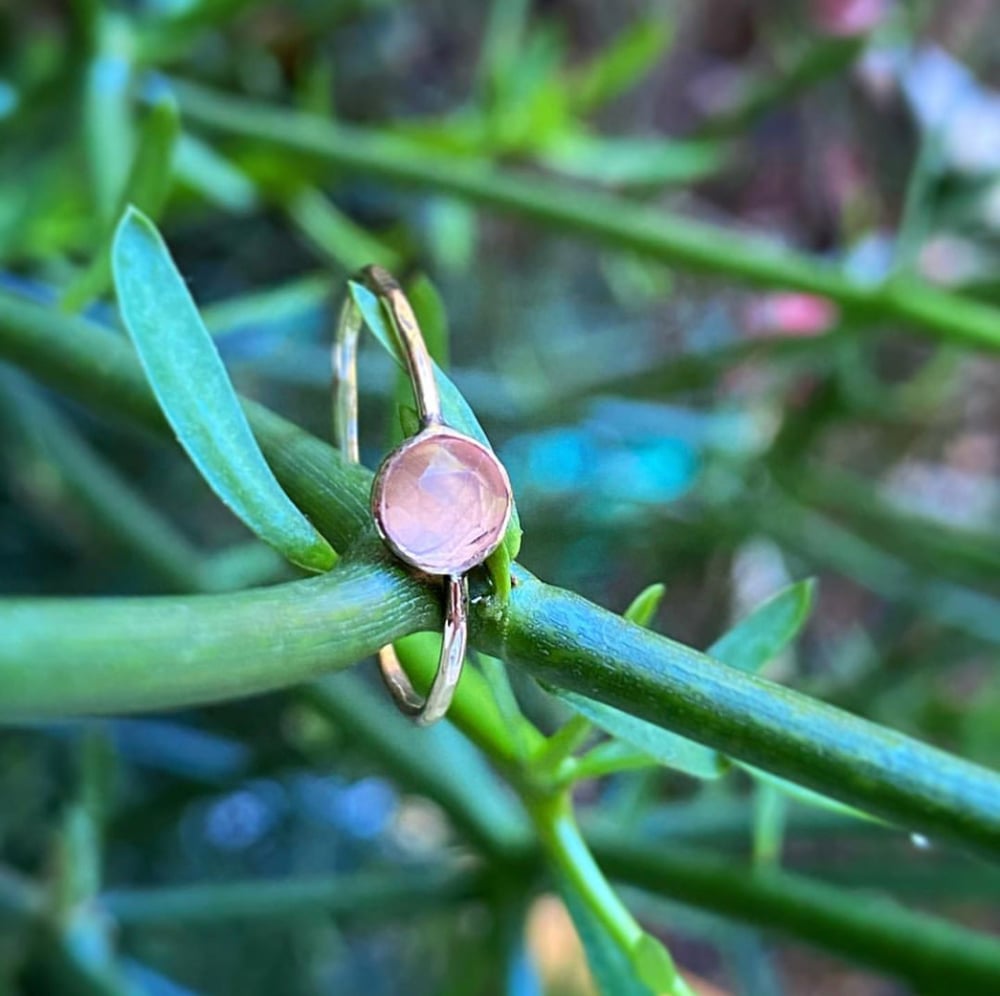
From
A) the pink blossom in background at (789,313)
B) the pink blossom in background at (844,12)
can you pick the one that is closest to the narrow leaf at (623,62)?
the pink blossom in background at (789,313)

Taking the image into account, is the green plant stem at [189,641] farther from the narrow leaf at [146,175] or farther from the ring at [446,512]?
the narrow leaf at [146,175]

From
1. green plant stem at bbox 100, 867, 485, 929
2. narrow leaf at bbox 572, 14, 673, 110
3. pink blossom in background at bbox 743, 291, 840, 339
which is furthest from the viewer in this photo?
pink blossom in background at bbox 743, 291, 840, 339

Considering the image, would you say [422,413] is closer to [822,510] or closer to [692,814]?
[692,814]

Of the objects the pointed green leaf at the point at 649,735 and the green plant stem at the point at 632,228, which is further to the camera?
the green plant stem at the point at 632,228

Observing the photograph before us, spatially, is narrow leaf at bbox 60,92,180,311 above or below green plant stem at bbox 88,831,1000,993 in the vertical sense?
above

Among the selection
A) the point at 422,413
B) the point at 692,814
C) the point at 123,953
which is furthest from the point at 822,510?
the point at 422,413

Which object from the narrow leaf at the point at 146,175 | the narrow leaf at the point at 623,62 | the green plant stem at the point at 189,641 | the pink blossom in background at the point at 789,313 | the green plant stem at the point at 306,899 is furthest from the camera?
the pink blossom in background at the point at 789,313

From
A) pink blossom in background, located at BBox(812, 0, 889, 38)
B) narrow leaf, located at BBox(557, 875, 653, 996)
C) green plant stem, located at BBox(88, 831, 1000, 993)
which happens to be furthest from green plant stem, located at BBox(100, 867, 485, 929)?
pink blossom in background, located at BBox(812, 0, 889, 38)

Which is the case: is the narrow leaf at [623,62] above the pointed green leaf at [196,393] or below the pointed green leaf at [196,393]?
above

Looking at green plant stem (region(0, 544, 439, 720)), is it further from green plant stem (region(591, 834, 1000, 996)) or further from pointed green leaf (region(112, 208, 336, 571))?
green plant stem (region(591, 834, 1000, 996))
